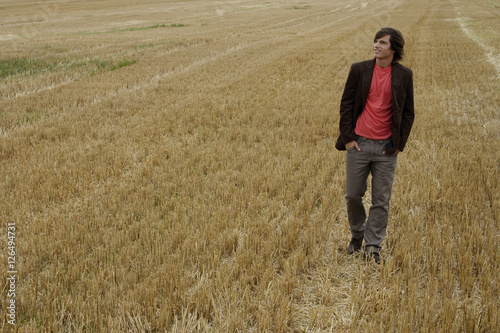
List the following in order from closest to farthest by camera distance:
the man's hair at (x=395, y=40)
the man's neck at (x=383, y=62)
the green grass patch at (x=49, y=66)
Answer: the man's hair at (x=395, y=40) < the man's neck at (x=383, y=62) < the green grass patch at (x=49, y=66)

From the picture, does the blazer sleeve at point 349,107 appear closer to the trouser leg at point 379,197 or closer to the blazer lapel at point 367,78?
the blazer lapel at point 367,78

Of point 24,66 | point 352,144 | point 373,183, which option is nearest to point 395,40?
point 352,144

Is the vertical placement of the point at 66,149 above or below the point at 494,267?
above

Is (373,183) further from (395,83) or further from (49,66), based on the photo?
(49,66)

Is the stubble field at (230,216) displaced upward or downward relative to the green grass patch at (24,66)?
→ downward

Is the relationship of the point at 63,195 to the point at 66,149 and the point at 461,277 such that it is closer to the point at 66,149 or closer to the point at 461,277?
the point at 66,149

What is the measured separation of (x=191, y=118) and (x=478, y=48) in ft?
52.8

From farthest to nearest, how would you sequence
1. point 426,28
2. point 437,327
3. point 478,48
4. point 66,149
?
point 426,28 < point 478,48 < point 66,149 < point 437,327

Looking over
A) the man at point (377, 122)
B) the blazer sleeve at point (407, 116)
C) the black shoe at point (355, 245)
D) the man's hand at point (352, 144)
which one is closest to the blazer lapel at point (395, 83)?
the man at point (377, 122)

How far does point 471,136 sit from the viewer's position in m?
7.48

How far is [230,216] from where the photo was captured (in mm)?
4586

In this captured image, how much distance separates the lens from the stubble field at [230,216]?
307 cm

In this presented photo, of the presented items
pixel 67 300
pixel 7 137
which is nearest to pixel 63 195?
pixel 67 300

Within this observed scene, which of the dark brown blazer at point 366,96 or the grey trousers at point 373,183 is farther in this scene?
the grey trousers at point 373,183
